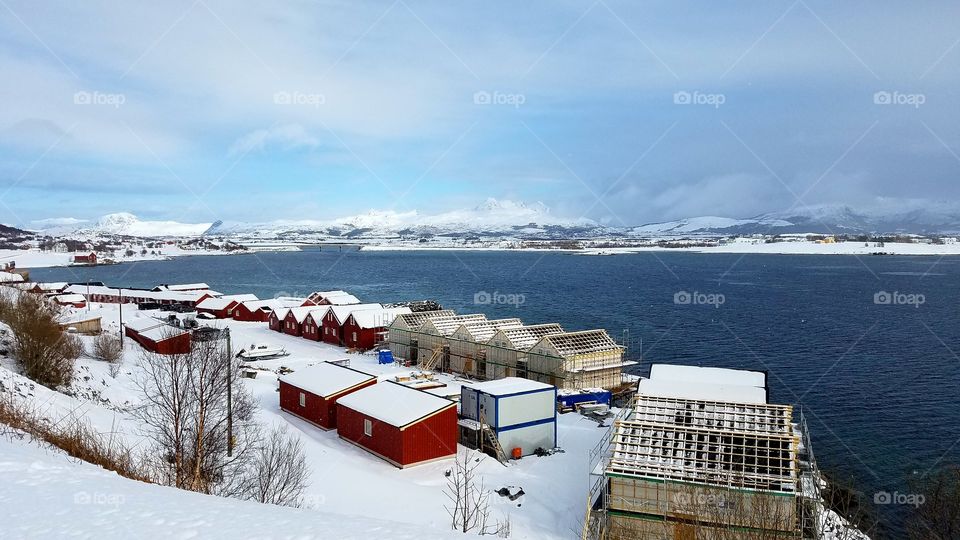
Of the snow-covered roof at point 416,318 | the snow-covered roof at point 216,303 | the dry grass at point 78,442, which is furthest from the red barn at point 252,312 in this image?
the dry grass at point 78,442

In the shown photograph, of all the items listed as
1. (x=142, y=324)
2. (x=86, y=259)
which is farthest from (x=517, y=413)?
(x=86, y=259)

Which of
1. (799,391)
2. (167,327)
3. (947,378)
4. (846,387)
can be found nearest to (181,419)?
(167,327)

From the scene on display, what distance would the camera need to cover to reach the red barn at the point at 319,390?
936 inches

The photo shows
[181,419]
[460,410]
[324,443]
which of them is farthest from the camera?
[460,410]

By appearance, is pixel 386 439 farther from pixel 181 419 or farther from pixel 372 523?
pixel 372 523

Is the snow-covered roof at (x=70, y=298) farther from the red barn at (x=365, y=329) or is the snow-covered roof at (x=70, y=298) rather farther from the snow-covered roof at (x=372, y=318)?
the snow-covered roof at (x=372, y=318)

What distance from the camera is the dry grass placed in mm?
11078

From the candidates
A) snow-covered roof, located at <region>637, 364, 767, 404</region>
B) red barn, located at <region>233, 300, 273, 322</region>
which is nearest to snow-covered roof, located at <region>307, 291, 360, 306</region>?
red barn, located at <region>233, 300, 273, 322</region>

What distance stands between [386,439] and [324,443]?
2.99m

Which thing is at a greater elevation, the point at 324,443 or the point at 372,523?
the point at 372,523

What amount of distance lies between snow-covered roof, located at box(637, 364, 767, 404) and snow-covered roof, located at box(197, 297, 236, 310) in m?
40.6

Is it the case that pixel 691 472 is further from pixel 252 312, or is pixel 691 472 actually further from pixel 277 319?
pixel 252 312

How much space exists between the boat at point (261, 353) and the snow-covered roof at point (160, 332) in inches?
158

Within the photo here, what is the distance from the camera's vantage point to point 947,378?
36562 millimetres
